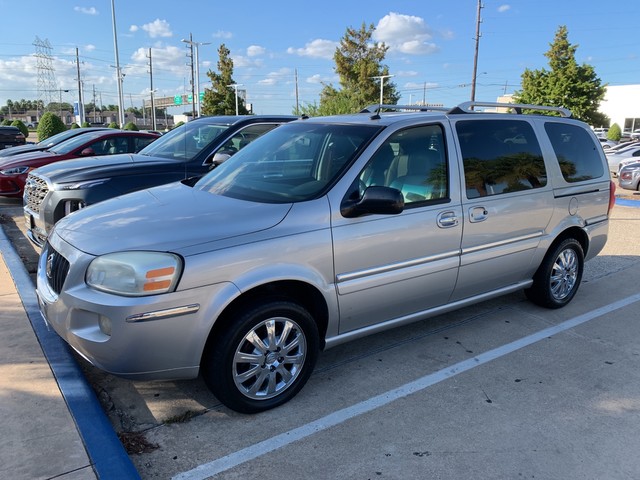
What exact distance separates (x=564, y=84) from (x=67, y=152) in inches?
1514

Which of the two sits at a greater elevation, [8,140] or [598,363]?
[8,140]

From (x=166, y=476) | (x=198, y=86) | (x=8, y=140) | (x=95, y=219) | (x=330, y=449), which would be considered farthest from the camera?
(x=198, y=86)

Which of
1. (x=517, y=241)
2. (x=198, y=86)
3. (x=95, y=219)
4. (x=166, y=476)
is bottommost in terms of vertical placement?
(x=166, y=476)

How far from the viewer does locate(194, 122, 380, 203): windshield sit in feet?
11.4

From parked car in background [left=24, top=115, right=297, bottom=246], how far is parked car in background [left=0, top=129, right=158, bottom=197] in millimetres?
3356

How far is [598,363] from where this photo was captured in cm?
395

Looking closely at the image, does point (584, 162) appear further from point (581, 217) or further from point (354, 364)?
A: point (354, 364)

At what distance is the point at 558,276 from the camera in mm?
4945

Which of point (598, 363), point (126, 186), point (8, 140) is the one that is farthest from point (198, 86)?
point (598, 363)

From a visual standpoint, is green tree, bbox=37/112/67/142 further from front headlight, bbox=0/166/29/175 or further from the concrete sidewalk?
the concrete sidewalk

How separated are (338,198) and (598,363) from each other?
8.05 ft

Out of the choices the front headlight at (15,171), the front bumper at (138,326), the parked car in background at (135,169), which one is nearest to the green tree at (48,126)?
the front headlight at (15,171)

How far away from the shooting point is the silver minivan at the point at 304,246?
2.79 m

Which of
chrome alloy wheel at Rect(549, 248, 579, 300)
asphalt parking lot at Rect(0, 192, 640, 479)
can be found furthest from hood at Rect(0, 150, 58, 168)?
chrome alloy wheel at Rect(549, 248, 579, 300)
